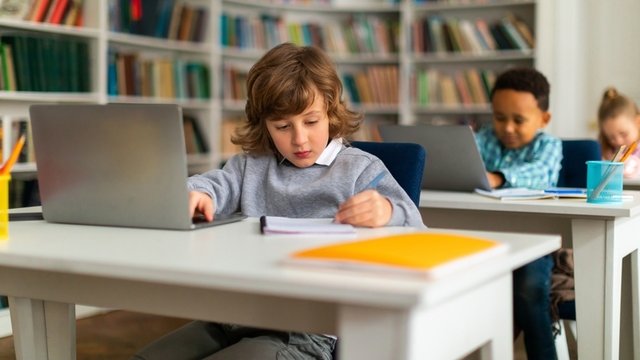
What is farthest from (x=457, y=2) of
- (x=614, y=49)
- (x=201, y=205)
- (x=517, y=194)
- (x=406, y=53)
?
(x=201, y=205)

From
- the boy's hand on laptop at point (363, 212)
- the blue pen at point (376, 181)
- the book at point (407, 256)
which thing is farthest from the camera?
the blue pen at point (376, 181)

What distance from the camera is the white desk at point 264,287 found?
0.98 meters

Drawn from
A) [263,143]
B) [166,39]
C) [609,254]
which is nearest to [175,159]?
[263,143]

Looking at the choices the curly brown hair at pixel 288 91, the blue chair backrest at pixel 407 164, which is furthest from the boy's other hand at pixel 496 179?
the curly brown hair at pixel 288 91

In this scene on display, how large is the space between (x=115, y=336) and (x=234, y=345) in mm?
2038

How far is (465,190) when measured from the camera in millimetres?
2479

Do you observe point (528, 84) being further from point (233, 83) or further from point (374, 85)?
point (374, 85)

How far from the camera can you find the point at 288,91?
5.68 ft

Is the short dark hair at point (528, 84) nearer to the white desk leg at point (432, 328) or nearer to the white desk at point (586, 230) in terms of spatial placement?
the white desk at point (586, 230)

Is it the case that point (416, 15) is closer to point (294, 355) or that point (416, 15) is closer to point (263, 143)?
point (263, 143)

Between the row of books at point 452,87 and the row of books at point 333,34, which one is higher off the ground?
the row of books at point 333,34

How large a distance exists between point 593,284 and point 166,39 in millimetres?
3187

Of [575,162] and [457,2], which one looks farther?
[457,2]

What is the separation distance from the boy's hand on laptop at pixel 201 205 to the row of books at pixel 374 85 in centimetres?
398
